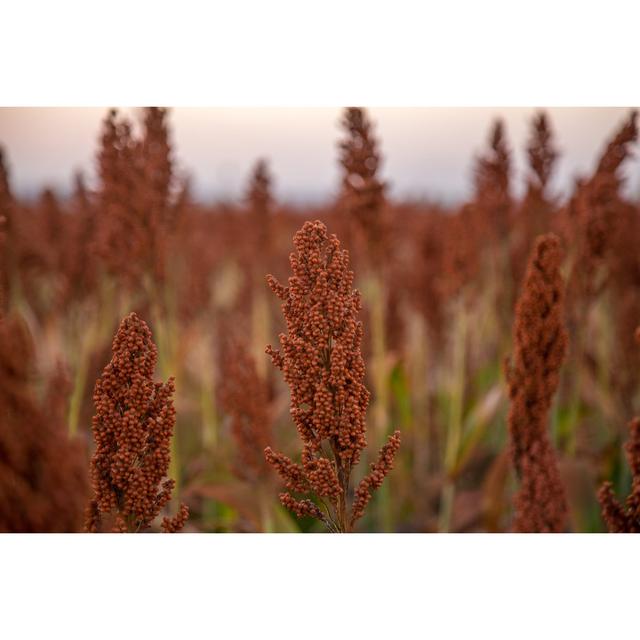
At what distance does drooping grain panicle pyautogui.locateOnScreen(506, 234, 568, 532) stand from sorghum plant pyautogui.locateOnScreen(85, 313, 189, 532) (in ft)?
3.47

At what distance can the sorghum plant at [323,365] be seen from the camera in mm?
1416

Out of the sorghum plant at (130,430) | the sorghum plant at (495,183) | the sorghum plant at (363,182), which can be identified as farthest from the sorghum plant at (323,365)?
the sorghum plant at (495,183)

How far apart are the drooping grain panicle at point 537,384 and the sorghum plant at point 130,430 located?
3.47ft

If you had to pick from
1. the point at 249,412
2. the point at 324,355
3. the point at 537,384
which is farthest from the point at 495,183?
the point at 324,355

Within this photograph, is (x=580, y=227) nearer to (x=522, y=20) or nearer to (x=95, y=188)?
(x=522, y=20)

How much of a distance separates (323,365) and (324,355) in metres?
0.02

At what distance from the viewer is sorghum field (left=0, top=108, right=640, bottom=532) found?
142 centimetres

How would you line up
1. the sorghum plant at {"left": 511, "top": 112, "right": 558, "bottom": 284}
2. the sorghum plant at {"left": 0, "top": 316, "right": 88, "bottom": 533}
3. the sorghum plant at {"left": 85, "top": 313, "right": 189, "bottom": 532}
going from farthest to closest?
the sorghum plant at {"left": 511, "top": 112, "right": 558, "bottom": 284} → the sorghum plant at {"left": 85, "top": 313, "right": 189, "bottom": 532} → the sorghum plant at {"left": 0, "top": 316, "right": 88, "bottom": 533}

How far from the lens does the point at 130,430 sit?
55.0 inches

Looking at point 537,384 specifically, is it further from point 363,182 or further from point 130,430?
→ point 130,430

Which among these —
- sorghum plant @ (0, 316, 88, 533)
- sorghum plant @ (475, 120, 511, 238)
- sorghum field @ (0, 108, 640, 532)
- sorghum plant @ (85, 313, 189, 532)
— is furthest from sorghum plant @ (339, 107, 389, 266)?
sorghum plant @ (0, 316, 88, 533)

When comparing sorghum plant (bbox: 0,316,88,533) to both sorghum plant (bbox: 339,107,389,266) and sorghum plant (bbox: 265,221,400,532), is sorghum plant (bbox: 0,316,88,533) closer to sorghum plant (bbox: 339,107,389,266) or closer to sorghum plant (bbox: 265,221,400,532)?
sorghum plant (bbox: 265,221,400,532)
